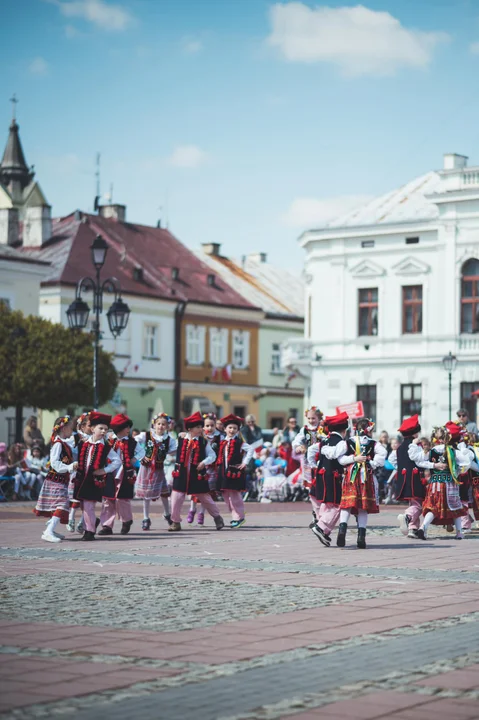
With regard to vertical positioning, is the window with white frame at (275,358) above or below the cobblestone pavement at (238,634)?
above

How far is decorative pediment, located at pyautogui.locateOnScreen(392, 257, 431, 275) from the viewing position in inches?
1884

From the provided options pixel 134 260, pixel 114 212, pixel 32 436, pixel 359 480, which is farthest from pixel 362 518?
pixel 114 212

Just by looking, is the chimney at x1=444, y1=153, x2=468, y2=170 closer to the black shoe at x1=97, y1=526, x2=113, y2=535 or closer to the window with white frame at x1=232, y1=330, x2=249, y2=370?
the window with white frame at x1=232, y1=330, x2=249, y2=370

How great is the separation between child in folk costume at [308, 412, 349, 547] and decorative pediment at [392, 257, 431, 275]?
3113 cm

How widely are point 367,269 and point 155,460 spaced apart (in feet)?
98.0

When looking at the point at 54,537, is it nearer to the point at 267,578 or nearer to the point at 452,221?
the point at 267,578

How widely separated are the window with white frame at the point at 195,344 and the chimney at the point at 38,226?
803cm

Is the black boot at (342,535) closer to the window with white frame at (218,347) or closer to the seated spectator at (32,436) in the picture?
the seated spectator at (32,436)

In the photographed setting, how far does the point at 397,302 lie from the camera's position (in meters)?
48.4

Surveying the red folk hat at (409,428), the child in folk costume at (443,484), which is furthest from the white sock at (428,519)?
the red folk hat at (409,428)

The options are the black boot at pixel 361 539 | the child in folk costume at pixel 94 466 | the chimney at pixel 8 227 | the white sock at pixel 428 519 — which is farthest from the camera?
the chimney at pixel 8 227

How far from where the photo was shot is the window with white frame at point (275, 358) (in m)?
70.2

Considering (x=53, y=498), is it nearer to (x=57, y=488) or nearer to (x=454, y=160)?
(x=57, y=488)

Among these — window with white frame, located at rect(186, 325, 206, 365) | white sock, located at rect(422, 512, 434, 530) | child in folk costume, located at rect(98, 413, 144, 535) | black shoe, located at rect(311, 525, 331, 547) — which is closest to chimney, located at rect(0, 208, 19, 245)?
window with white frame, located at rect(186, 325, 206, 365)
